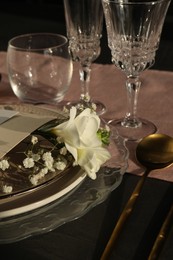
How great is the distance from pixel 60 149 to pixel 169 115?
29cm

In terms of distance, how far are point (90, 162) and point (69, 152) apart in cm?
4

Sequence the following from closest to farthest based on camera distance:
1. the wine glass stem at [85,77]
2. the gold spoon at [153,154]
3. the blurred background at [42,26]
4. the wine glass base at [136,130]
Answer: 1. the gold spoon at [153,154]
2. the wine glass base at [136,130]
3. the wine glass stem at [85,77]
4. the blurred background at [42,26]

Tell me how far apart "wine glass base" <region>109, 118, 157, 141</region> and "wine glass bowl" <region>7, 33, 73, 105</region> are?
0.13 metres

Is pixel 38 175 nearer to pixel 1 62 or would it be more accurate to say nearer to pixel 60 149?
pixel 60 149

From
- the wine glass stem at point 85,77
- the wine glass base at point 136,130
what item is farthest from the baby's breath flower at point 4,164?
the wine glass stem at point 85,77

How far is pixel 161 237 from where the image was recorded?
50 centimetres

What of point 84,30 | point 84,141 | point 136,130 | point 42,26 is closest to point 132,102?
point 136,130

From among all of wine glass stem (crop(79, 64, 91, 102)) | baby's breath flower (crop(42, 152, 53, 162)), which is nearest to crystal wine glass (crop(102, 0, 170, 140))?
wine glass stem (crop(79, 64, 91, 102))

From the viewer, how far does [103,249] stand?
0.49 meters

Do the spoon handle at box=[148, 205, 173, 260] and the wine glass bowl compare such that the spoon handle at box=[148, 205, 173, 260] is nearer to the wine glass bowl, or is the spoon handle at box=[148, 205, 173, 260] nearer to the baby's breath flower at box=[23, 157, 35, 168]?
the baby's breath flower at box=[23, 157, 35, 168]

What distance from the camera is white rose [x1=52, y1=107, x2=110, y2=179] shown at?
545 mm

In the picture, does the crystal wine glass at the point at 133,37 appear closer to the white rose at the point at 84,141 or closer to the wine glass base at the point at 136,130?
the wine glass base at the point at 136,130

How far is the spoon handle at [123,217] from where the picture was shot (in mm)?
483

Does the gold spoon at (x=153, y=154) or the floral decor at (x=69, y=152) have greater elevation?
the floral decor at (x=69, y=152)
